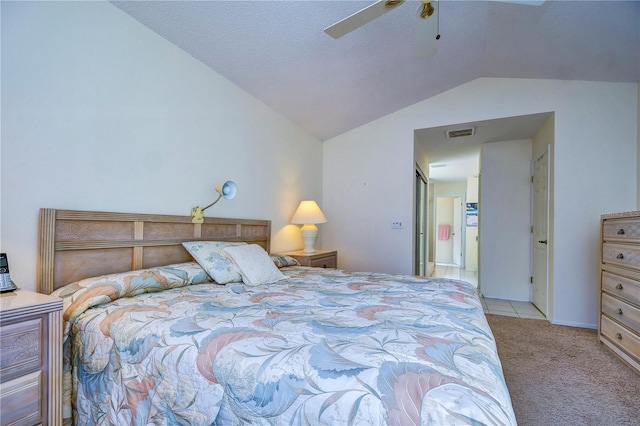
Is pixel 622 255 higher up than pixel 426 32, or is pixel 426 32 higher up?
pixel 426 32

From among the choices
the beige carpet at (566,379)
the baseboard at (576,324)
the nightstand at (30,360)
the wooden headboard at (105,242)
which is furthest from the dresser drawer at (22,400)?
the baseboard at (576,324)

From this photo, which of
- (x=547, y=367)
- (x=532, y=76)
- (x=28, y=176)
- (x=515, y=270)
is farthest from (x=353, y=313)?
(x=515, y=270)

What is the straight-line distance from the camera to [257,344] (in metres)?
0.95

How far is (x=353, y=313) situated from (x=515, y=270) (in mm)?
3993

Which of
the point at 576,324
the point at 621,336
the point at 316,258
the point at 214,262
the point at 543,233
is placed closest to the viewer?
the point at 214,262

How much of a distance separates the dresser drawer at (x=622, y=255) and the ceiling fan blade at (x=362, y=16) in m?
2.38

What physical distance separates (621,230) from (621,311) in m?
0.62

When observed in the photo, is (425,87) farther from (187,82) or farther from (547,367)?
(547,367)

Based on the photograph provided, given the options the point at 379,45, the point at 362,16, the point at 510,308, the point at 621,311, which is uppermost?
the point at 379,45

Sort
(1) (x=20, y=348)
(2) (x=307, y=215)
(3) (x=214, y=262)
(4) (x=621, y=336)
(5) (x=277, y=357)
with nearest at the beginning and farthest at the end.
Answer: (5) (x=277, y=357) < (1) (x=20, y=348) < (3) (x=214, y=262) < (4) (x=621, y=336) < (2) (x=307, y=215)

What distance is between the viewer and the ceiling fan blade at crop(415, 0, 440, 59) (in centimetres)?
173

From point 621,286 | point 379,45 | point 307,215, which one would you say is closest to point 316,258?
point 307,215

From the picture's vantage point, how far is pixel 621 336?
2.30 meters

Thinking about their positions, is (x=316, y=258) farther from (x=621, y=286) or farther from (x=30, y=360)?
(x=621, y=286)
